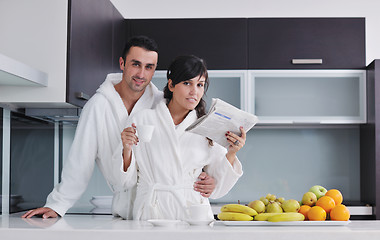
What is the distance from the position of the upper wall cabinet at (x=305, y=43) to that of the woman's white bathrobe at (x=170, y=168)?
1488 mm

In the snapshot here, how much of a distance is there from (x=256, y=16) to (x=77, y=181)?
223 centimetres

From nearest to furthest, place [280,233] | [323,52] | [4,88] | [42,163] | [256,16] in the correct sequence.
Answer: [280,233] → [4,88] → [42,163] → [323,52] → [256,16]

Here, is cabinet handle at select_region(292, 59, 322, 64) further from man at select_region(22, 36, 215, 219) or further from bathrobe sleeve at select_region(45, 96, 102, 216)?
bathrobe sleeve at select_region(45, 96, 102, 216)

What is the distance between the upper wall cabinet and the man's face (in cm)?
132

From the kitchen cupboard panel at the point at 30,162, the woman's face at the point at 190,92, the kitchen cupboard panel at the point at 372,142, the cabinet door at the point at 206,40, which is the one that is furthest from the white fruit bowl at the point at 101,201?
the kitchen cupboard panel at the point at 372,142

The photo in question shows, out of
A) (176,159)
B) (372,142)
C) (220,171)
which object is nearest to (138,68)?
(176,159)

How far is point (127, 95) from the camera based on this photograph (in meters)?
2.71

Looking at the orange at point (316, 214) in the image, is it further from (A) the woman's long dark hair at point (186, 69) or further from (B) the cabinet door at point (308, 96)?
(B) the cabinet door at point (308, 96)

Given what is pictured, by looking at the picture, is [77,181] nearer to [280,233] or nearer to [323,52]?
[280,233]

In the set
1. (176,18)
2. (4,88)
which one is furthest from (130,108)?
(176,18)

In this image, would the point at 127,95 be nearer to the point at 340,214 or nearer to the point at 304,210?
the point at 304,210

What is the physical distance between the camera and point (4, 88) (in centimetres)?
272

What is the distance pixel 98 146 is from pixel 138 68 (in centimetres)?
43

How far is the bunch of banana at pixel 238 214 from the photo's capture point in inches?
73.5
